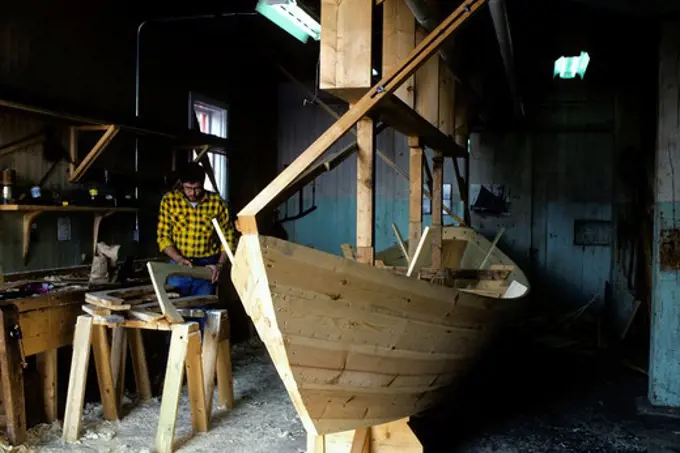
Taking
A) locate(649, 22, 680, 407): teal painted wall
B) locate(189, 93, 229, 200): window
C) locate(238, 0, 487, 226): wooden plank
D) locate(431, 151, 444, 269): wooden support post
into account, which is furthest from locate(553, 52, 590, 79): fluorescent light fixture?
locate(238, 0, 487, 226): wooden plank

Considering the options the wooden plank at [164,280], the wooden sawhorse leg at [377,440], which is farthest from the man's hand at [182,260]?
the wooden sawhorse leg at [377,440]

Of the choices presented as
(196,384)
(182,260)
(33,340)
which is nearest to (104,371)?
(33,340)

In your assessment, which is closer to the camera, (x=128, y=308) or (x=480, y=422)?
(x=128, y=308)

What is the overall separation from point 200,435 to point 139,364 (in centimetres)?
80

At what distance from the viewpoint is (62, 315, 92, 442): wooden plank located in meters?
3.42

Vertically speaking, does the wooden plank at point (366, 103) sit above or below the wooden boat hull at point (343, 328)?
above

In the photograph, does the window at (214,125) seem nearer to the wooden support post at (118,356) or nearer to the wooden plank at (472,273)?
the wooden support post at (118,356)

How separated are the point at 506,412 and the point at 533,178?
11.5 ft

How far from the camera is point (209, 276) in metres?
4.25

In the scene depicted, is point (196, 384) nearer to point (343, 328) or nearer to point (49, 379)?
point (49, 379)

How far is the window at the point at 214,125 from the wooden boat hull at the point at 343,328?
368 centimetres

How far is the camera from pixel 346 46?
267 cm

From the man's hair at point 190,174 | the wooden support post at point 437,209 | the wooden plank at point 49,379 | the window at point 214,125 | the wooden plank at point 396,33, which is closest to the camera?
the wooden plank at point 396,33

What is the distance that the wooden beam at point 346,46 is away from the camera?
104 inches
